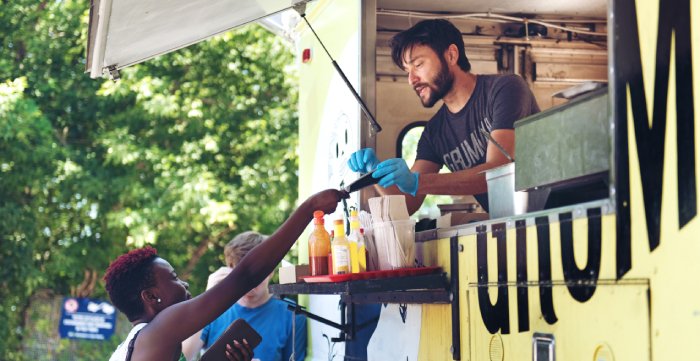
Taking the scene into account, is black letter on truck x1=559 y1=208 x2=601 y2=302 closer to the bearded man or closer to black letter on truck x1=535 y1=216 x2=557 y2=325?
black letter on truck x1=535 y1=216 x2=557 y2=325

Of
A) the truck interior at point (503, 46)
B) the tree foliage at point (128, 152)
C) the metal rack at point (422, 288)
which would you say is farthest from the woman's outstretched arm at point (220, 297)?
the tree foliage at point (128, 152)

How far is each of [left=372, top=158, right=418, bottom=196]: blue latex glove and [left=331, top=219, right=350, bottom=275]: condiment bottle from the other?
0.35 meters

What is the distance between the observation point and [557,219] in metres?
2.99

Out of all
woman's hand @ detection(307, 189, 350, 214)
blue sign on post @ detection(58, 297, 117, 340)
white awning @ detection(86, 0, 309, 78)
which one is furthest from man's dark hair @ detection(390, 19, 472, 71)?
blue sign on post @ detection(58, 297, 117, 340)

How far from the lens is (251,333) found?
436 cm

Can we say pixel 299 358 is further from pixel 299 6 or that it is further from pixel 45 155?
pixel 45 155

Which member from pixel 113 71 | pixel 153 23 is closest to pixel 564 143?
pixel 153 23

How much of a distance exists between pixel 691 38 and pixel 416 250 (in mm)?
2075

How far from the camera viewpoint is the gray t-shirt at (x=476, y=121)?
15.7ft

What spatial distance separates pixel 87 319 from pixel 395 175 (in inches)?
434

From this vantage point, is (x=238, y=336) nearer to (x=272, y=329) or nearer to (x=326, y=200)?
(x=326, y=200)

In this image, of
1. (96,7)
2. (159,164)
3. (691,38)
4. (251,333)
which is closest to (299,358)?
(251,333)

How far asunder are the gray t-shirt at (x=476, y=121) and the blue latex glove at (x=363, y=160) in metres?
0.52

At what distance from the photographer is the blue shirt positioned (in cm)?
639
